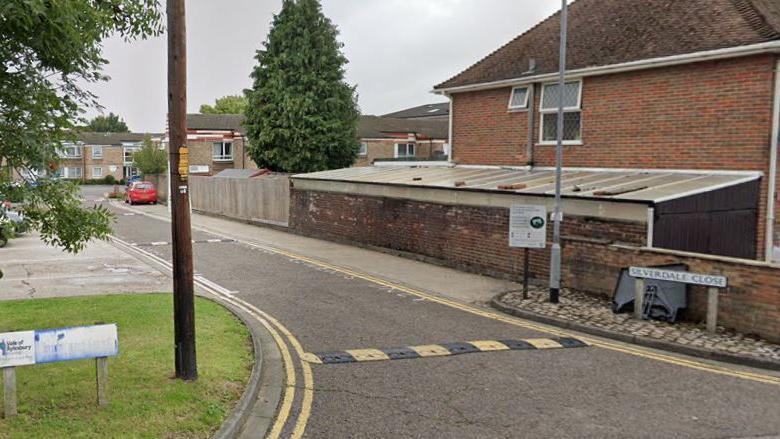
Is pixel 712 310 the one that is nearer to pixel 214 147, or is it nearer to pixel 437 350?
pixel 437 350

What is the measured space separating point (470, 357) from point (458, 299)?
453 centimetres

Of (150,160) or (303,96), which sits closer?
(303,96)

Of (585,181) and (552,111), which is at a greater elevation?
(552,111)

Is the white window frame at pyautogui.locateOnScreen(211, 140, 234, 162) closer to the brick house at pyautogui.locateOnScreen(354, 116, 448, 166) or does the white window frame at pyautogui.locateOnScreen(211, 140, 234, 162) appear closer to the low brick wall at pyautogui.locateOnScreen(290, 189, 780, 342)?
the brick house at pyautogui.locateOnScreen(354, 116, 448, 166)

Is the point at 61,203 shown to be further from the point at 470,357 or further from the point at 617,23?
the point at 617,23

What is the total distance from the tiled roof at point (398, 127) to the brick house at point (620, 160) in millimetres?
28092

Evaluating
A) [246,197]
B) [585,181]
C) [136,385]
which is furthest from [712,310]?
[246,197]

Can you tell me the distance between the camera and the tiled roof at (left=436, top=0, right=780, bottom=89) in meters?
14.8

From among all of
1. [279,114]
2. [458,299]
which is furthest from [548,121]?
[279,114]

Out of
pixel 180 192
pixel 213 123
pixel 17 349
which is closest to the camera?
pixel 17 349

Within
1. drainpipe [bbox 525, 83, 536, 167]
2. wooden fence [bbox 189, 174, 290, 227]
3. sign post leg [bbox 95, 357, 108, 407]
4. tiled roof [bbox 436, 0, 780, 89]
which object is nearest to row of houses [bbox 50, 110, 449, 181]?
wooden fence [bbox 189, 174, 290, 227]

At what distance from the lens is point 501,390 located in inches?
306

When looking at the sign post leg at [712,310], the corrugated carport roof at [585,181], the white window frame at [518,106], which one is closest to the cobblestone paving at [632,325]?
the sign post leg at [712,310]

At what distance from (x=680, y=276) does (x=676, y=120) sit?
20.2ft
